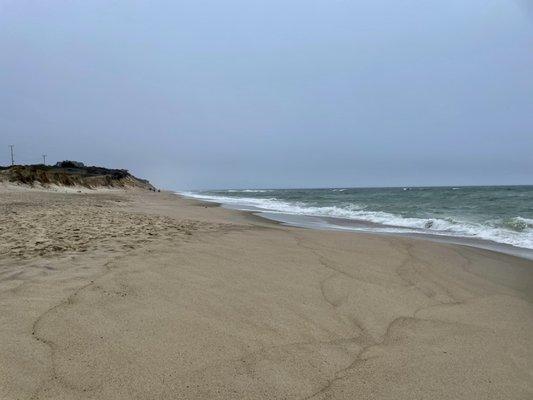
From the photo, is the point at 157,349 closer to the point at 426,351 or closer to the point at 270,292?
the point at 270,292

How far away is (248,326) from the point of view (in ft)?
11.6

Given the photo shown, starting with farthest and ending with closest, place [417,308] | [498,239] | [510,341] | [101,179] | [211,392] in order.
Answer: [101,179] < [498,239] < [417,308] < [510,341] < [211,392]

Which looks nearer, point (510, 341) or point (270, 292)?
point (510, 341)

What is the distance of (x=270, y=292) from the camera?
4539 millimetres

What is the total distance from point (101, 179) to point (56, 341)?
63.1 metres

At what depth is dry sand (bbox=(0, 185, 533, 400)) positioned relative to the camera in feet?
8.73

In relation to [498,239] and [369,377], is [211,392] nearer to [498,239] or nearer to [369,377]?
[369,377]

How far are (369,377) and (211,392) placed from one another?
3.82 feet

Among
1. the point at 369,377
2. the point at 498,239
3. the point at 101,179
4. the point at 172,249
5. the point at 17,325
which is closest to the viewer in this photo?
the point at 369,377

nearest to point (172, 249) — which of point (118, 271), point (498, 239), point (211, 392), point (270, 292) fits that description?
point (118, 271)

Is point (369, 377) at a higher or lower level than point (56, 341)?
lower

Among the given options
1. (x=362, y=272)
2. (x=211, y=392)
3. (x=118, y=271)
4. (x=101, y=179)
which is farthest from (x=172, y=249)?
(x=101, y=179)

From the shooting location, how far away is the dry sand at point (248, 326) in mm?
2660

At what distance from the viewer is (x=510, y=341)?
3.67m
